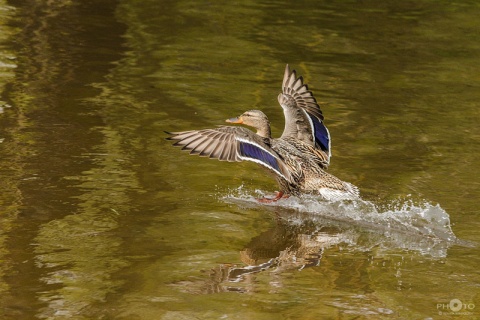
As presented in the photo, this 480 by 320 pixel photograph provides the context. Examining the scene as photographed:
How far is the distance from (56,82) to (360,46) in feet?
17.6

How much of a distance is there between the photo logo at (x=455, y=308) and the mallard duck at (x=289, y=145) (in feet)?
6.81

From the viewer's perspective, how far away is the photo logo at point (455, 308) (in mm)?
6188

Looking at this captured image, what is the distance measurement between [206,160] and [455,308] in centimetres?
382

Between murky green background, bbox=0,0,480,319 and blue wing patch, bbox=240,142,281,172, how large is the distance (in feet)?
1.47

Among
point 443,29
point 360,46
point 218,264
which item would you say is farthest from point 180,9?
point 218,264

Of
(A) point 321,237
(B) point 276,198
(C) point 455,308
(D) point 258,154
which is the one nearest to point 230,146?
(D) point 258,154

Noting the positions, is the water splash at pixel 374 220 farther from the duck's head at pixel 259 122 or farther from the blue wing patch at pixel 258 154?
the duck's head at pixel 259 122

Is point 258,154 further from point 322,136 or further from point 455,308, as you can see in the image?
point 455,308

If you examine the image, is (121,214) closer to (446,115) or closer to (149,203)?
(149,203)

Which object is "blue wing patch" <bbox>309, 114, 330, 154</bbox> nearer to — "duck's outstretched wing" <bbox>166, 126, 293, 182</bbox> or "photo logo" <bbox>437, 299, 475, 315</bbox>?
"duck's outstretched wing" <bbox>166, 126, 293, 182</bbox>

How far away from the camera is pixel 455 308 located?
20.5 feet

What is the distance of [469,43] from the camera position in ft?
50.1

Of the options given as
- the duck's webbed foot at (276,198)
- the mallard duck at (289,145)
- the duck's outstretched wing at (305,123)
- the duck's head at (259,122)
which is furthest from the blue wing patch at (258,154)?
the duck's outstretched wing at (305,123)

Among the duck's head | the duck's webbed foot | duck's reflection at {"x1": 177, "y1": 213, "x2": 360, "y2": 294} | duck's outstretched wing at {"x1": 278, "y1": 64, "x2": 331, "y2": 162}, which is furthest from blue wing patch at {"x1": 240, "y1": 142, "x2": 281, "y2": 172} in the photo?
duck's outstretched wing at {"x1": 278, "y1": 64, "x2": 331, "y2": 162}
